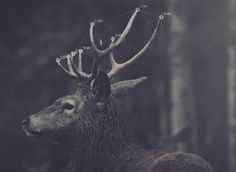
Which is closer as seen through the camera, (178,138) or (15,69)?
(178,138)

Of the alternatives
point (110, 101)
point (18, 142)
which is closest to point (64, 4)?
point (18, 142)

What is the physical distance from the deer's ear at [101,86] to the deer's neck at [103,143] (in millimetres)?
182

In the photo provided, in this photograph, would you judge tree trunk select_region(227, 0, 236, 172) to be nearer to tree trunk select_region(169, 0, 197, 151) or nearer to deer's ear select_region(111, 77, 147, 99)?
tree trunk select_region(169, 0, 197, 151)

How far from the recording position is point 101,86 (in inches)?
273

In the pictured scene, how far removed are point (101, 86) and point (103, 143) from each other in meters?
0.49

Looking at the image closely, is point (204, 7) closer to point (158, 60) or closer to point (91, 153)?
point (158, 60)

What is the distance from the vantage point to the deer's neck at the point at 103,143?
6.98 meters

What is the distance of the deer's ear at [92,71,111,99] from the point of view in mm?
6836

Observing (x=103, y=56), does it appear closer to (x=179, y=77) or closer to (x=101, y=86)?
(x=101, y=86)

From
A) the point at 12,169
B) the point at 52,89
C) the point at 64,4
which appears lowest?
the point at 12,169

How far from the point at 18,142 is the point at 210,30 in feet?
11.8

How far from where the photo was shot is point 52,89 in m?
12.4

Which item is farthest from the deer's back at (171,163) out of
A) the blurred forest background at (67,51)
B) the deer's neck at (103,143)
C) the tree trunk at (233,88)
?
the tree trunk at (233,88)

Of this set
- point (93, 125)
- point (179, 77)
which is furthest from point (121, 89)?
point (179, 77)
